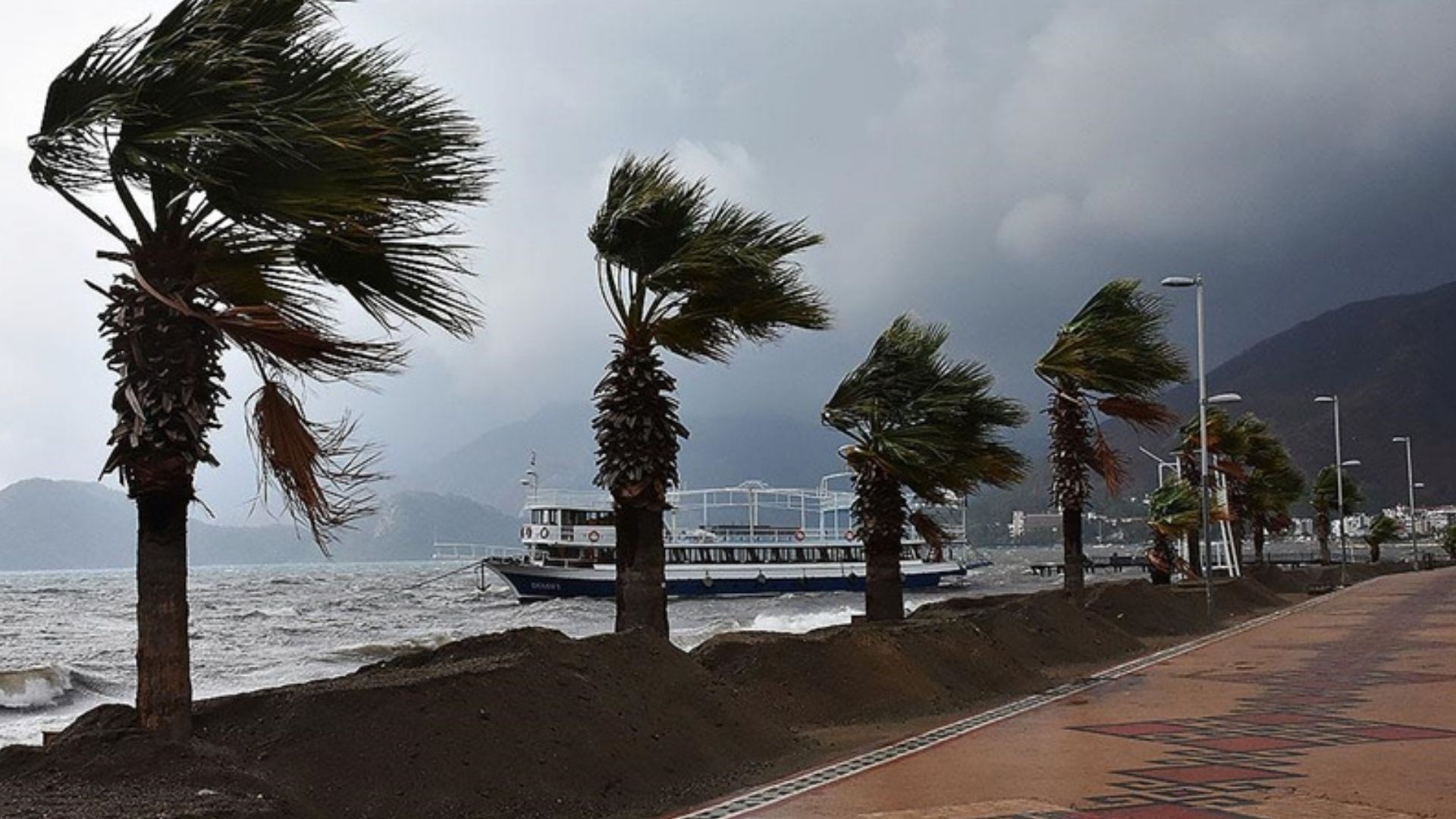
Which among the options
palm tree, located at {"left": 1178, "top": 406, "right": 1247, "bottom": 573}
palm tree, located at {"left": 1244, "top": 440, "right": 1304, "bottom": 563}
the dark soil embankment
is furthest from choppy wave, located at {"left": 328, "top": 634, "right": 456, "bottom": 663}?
palm tree, located at {"left": 1244, "top": 440, "right": 1304, "bottom": 563}

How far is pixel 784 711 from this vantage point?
15.5 m

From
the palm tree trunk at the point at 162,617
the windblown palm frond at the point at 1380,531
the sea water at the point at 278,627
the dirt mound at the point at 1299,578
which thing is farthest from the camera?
the windblown palm frond at the point at 1380,531

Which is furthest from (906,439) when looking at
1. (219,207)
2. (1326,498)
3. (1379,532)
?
(1379,532)

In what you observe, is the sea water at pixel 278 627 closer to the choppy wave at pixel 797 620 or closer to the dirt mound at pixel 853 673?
the choppy wave at pixel 797 620

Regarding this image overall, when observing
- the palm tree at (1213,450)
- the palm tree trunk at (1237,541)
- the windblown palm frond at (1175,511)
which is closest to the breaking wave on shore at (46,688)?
the windblown palm frond at (1175,511)

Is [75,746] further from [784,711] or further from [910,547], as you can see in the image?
[910,547]

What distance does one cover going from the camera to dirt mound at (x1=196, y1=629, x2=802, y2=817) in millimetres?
9141

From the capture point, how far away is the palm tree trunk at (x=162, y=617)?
864 cm

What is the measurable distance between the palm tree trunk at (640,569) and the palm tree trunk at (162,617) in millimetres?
6692

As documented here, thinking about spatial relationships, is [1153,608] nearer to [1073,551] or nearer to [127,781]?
[1073,551]

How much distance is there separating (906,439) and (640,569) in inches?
251

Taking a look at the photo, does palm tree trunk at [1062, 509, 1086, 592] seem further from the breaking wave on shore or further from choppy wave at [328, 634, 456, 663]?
the breaking wave on shore

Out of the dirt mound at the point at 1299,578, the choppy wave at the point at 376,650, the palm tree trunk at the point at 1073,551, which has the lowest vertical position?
the choppy wave at the point at 376,650

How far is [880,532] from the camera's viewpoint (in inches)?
821
